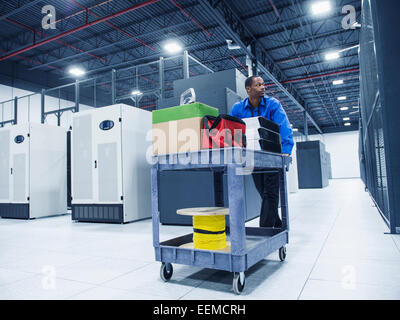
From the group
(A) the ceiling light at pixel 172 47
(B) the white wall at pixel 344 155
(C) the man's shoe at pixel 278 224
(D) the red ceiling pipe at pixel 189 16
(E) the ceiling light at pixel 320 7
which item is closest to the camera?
(C) the man's shoe at pixel 278 224

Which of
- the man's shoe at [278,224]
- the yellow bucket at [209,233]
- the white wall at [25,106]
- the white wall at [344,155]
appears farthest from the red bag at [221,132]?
the white wall at [344,155]

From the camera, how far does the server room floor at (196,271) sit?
180 cm

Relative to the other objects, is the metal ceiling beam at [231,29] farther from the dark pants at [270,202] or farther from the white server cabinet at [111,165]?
the dark pants at [270,202]

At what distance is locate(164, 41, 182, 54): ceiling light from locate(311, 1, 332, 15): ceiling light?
531 cm

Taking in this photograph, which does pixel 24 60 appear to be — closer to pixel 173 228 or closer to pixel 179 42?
pixel 179 42

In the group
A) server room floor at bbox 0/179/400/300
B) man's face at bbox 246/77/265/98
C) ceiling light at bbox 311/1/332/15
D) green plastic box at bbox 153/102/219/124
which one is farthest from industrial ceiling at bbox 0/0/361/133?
server room floor at bbox 0/179/400/300

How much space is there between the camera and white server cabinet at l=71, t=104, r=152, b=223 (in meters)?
5.29

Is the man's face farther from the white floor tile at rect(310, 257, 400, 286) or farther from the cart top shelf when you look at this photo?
the white floor tile at rect(310, 257, 400, 286)

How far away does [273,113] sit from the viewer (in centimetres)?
284

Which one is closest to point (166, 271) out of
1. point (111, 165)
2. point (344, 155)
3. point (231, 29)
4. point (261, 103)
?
point (261, 103)

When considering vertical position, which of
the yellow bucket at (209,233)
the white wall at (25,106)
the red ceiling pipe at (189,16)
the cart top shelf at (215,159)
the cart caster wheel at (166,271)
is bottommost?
the cart caster wheel at (166,271)

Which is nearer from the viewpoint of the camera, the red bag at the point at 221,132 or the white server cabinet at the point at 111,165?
the red bag at the point at 221,132

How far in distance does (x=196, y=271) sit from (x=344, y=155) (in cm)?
2931

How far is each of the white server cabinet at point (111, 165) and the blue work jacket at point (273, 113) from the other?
9.86 ft
